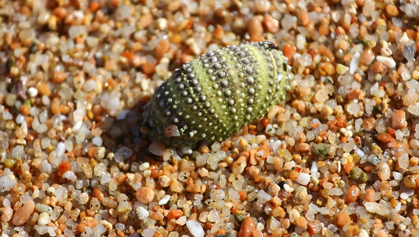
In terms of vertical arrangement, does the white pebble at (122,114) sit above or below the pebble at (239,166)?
above

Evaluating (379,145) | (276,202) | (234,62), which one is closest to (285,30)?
(234,62)

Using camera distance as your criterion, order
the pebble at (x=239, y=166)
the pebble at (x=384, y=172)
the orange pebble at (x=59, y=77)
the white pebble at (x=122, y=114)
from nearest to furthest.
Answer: the pebble at (x=384, y=172) < the pebble at (x=239, y=166) < the white pebble at (x=122, y=114) < the orange pebble at (x=59, y=77)

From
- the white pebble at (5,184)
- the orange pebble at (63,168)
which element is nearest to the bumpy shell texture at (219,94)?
the orange pebble at (63,168)

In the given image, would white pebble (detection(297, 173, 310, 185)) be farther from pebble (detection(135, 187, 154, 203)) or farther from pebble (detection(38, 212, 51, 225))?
pebble (detection(38, 212, 51, 225))

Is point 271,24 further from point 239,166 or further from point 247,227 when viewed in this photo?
point 247,227

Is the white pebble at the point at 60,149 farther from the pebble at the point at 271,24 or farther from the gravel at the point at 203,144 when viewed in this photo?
the pebble at the point at 271,24

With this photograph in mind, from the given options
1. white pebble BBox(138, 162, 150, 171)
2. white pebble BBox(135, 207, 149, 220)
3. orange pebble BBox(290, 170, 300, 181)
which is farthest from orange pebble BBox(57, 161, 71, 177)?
orange pebble BBox(290, 170, 300, 181)
